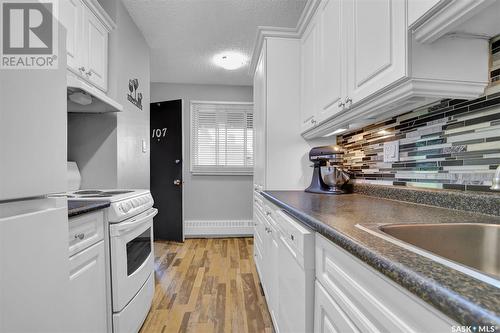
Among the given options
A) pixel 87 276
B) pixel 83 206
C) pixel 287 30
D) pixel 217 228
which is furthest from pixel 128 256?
pixel 217 228

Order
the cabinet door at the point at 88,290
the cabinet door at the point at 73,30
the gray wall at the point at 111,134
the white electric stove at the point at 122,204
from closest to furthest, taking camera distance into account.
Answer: the cabinet door at the point at 88,290 < the white electric stove at the point at 122,204 < the cabinet door at the point at 73,30 < the gray wall at the point at 111,134

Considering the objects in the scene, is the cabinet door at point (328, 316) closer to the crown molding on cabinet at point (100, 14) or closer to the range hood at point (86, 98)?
the range hood at point (86, 98)

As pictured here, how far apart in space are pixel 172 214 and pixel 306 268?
2.96m

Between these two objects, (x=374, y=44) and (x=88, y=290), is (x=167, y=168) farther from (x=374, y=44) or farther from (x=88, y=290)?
(x=374, y=44)

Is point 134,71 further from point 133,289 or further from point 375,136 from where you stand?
point 375,136

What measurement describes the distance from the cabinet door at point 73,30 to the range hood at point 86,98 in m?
0.10

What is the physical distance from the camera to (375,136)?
1527mm

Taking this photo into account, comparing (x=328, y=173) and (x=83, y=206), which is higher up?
(x=328, y=173)

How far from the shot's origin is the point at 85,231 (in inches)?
43.5

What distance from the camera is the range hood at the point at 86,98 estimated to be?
1.29m

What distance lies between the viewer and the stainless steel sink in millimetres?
710

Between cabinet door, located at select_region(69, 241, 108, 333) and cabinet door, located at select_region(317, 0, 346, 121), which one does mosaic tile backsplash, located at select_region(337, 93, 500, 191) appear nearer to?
cabinet door, located at select_region(317, 0, 346, 121)

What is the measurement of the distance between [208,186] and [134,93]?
1.87 m

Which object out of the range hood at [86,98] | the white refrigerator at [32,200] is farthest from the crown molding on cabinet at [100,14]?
the white refrigerator at [32,200]
